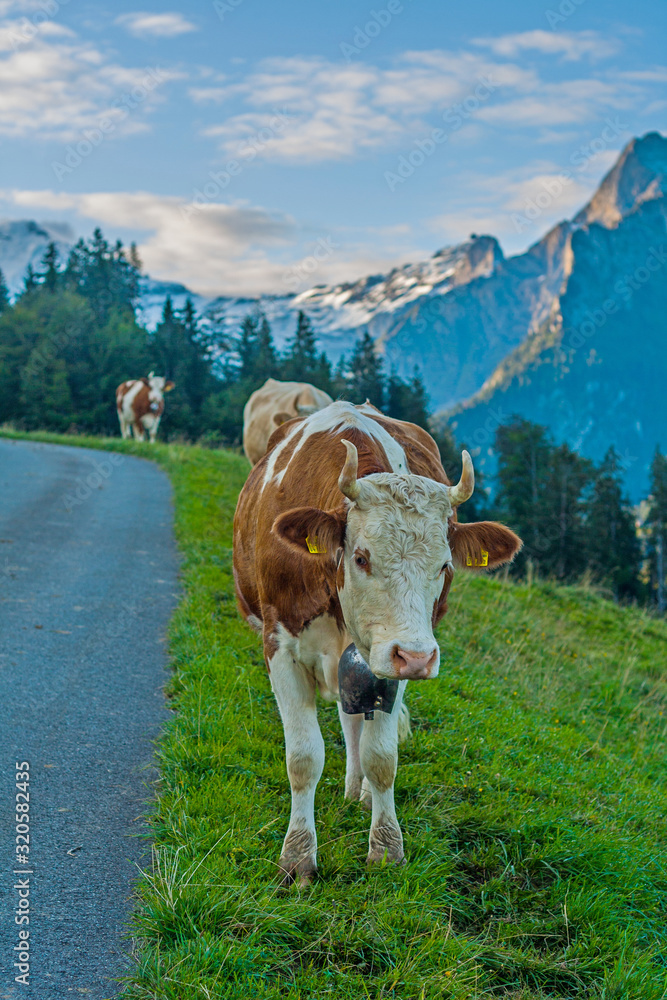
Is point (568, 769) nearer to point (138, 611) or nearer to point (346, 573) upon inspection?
point (346, 573)

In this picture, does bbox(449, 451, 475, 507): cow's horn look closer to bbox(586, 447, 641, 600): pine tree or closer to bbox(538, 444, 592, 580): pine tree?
bbox(538, 444, 592, 580): pine tree

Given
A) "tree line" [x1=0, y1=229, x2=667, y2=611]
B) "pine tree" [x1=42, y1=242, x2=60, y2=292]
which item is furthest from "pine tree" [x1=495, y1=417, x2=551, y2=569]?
"pine tree" [x1=42, y1=242, x2=60, y2=292]

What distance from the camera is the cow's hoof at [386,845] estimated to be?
3518mm

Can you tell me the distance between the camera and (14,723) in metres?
4.49

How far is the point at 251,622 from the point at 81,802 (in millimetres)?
1453

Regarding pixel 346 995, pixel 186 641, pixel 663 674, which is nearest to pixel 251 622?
pixel 186 641

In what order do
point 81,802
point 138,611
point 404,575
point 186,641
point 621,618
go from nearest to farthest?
point 404,575 → point 81,802 → point 186,641 → point 138,611 → point 621,618

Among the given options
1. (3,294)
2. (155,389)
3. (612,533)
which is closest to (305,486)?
(155,389)

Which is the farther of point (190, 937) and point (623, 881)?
point (623, 881)

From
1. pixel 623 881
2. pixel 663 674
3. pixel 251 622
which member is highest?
pixel 251 622

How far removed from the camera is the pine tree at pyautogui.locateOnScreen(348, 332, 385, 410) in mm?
54125

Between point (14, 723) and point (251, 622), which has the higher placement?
point (251, 622)

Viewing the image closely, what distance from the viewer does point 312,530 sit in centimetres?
312

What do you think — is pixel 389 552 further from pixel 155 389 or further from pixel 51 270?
pixel 51 270
